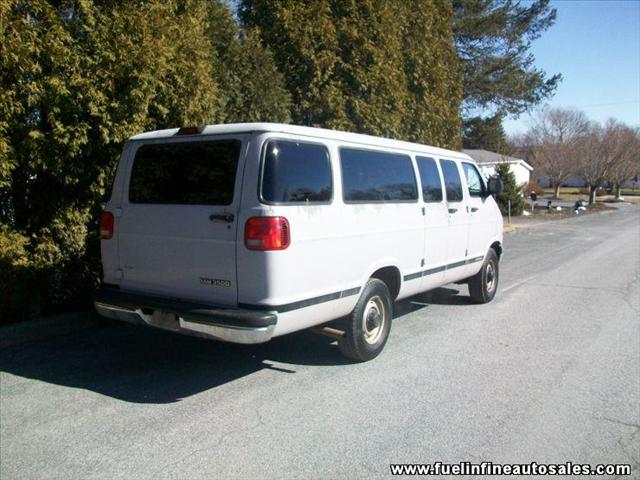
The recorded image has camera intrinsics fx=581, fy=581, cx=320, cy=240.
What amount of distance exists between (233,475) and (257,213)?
1.82m

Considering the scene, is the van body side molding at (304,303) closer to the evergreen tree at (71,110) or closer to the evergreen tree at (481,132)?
the evergreen tree at (71,110)

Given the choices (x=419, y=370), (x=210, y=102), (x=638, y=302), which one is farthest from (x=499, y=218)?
(x=210, y=102)

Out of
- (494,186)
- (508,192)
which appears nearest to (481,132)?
(508,192)

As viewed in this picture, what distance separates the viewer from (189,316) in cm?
452

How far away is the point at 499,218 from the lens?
28.0 feet

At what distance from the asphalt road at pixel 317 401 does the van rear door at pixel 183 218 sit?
2.96 feet

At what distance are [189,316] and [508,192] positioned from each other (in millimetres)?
27084

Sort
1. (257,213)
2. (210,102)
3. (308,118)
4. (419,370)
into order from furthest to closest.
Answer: (308,118)
(210,102)
(419,370)
(257,213)

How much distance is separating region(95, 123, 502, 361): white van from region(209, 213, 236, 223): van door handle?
17mm

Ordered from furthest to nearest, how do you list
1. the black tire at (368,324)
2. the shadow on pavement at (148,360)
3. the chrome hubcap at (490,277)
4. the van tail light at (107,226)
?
the chrome hubcap at (490,277) < the black tire at (368,324) < the van tail light at (107,226) < the shadow on pavement at (148,360)

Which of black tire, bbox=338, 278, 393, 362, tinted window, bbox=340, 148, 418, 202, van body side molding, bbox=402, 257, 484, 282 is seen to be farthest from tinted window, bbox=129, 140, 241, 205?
van body side molding, bbox=402, 257, 484, 282

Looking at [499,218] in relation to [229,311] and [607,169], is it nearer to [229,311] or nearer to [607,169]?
[229,311]

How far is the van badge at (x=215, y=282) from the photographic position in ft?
14.7

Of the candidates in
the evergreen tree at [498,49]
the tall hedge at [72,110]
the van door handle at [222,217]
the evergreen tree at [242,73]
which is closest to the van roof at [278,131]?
the van door handle at [222,217]
